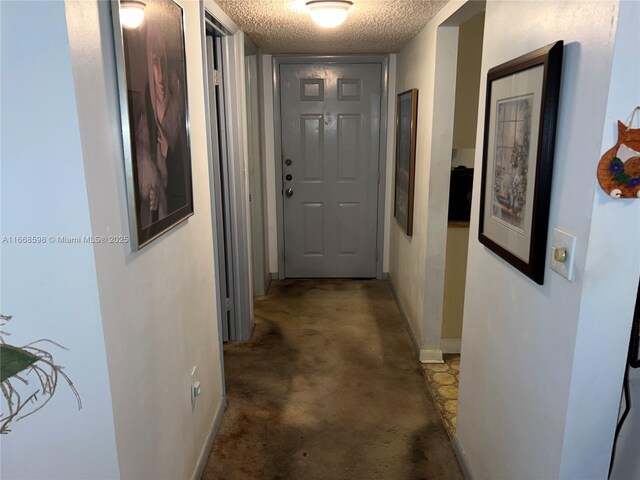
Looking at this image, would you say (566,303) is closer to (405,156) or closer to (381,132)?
(405,156)

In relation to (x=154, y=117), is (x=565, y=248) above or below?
below

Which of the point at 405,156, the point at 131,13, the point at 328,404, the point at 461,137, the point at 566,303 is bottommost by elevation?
the point at 328,404

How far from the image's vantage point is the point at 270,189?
4.45 m

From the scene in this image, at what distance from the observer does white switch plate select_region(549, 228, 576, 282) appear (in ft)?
3.80

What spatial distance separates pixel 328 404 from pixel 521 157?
68.5 inches

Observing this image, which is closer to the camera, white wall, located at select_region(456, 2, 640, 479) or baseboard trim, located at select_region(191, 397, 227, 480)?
white wall, located at select_region(456, 2, 640, 479)

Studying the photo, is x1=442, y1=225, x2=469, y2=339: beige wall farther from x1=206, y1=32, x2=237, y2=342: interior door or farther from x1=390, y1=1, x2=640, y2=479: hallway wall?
x1=206, y1=32, x2=237, y2=342: interior door

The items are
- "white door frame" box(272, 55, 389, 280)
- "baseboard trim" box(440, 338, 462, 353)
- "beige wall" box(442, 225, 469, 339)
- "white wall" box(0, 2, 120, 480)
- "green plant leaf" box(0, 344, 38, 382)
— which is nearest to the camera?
"white wall" box(0, 2, 120, 480)

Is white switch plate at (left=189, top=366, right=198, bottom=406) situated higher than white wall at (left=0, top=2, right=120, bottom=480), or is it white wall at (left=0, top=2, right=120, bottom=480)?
white wall at (left=0, top=2, right=120, bottom=480)

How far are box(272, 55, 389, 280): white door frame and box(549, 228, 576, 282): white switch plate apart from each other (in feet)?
10.5

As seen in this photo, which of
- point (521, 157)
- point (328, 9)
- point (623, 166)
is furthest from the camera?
point (328, 9)

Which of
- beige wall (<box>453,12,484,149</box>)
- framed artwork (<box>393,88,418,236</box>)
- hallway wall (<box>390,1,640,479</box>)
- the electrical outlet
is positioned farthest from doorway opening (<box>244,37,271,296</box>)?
hallway wall (<box>390,1,640,479</box>)

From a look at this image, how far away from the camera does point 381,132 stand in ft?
14.1

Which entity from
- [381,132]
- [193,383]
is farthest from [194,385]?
[381,132]
